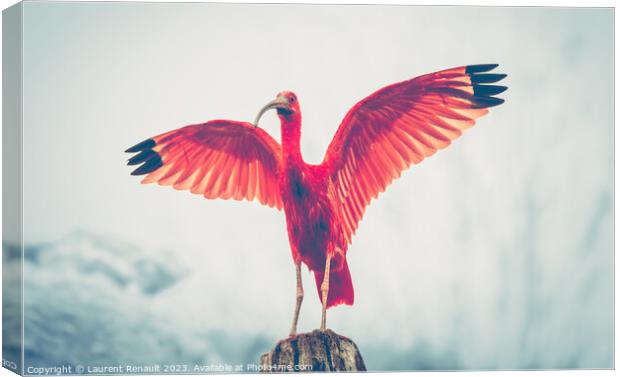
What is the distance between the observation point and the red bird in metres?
6.75

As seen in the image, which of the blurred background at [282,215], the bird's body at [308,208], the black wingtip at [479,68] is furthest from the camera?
the black wingtip at [479,68]

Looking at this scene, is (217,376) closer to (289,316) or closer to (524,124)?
(289,316)

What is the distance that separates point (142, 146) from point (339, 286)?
159 centimetres

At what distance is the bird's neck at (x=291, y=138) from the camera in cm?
674

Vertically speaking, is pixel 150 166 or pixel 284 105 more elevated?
pixel 284 105

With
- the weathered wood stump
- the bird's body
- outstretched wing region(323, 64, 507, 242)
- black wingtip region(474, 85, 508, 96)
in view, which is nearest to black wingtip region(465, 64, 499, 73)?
outstretched wing region(323, 64, 507, 242)

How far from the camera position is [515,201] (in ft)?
23.1

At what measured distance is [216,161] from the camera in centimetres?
691

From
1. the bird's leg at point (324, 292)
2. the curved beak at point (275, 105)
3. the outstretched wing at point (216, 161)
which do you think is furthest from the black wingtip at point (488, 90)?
the bird's leg at point (324, 292)

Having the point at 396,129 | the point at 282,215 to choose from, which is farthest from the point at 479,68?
the point at 282,215

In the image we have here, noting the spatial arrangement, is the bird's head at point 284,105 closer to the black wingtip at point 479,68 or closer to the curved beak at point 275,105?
the curved beak at point 275,105

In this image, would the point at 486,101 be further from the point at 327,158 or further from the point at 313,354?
the point at 313,354

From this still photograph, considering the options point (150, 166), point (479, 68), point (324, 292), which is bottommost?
point (324, 292)

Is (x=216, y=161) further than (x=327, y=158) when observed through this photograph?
Yes
